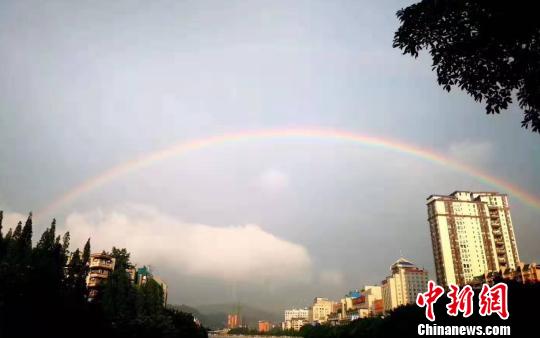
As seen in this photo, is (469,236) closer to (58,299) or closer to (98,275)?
(98,275)

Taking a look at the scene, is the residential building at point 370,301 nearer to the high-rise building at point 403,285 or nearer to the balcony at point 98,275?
the high-rise building at point 403,285

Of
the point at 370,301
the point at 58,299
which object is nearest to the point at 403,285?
the point at 370,301

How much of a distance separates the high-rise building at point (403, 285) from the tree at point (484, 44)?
412 feet

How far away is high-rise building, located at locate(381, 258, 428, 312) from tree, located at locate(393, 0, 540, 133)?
126m

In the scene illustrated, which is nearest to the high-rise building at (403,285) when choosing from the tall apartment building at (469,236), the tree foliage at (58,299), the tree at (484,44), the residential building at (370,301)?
the residential building at (370,301)

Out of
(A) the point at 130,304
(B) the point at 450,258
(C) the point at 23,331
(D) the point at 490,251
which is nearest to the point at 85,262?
(A) the point at 130,304

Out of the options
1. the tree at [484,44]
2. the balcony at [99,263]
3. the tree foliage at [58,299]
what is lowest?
the tree foliage at [58,299]

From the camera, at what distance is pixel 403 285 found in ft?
411

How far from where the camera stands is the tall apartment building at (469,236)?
291 feet

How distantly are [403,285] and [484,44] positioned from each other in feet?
424

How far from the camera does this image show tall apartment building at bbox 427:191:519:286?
88.6m

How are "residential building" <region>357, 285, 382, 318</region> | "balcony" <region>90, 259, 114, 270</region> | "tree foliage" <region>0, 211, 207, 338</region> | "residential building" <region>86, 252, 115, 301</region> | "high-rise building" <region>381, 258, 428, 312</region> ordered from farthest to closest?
"residential building" <region>357, 285, 382, 318</region> → "high-rise building" <region>381, 258, 428, 312</region> → "balcony" <region>90, 259, 114, 270</region> → "residential building" <region>86, 252, 115, 301</region> → "tree foliage" <region>0, 211, 207, 338</region>

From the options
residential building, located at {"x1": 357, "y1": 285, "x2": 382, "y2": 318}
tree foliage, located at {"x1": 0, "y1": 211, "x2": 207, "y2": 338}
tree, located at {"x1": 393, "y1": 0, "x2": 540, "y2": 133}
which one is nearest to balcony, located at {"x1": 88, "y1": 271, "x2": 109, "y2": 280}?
tree foliage, located at {"x1": 0, "y1": 211, "x2": 207, "y2": 338}

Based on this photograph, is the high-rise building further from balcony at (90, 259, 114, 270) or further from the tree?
the tree
